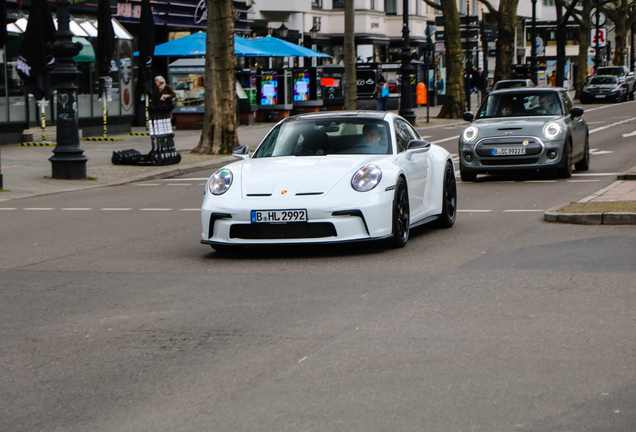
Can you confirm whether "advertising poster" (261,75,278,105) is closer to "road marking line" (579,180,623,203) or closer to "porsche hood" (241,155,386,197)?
"road marking line" (579,180,623,203)

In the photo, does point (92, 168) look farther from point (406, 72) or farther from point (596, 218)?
point (406, 72)

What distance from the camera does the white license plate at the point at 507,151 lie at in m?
15.9

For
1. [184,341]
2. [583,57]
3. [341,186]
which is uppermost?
[583,57]

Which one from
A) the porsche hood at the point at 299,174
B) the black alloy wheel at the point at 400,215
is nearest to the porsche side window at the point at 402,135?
the porsche hood at the point at 299,174

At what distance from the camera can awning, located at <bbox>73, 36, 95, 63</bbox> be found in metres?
28.8

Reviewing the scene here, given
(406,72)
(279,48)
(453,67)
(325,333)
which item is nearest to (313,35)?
(453,67)

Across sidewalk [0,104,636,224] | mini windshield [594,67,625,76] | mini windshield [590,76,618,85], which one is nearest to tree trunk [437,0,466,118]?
sidewalk [0,104,636,224]

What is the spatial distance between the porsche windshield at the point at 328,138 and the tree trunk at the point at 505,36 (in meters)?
35.2

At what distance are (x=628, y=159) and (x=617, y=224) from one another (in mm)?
10376

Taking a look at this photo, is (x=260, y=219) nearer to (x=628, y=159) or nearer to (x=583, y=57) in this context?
(x=628, y=159)

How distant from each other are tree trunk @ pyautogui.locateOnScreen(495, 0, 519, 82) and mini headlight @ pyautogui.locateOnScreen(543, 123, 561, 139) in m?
29.0

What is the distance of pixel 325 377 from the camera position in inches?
199

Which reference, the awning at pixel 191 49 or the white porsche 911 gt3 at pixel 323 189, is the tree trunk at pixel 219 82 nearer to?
the awning at pixel 191 49

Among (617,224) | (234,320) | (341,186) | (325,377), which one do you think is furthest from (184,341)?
(617,224)
